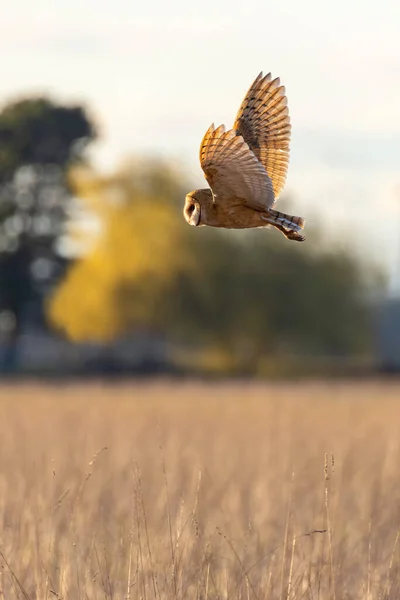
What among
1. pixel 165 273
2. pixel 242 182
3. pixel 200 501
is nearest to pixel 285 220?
pixel 242 182

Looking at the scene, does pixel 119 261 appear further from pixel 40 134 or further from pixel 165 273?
pixel 40 134

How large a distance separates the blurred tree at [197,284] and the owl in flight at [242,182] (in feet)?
150

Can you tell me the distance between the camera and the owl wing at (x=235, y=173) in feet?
9.92

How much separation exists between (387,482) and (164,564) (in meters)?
3.72

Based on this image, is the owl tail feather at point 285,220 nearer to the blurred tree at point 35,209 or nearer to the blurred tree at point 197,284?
the blurred tree at point 197,284

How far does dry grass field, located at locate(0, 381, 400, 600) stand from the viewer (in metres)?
6.18

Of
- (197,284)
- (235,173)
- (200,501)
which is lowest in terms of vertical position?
(200,501)

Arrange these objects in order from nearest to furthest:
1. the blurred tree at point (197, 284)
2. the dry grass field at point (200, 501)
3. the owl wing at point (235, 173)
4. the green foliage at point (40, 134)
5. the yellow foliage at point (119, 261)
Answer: the owl wing at point (235, 173) < the dry grass field at point (200, 501) < the yellow foliage at point (119, 261) < the blurred tree at point (197, 284) < the green foliage at point (40, 134)

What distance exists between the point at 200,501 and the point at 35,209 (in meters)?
46.7

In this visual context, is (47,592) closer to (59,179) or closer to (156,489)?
(156,489)

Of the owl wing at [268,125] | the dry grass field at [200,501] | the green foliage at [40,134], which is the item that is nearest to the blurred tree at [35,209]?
the green foliage at [40,134]

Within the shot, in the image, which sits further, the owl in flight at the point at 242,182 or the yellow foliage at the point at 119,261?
the yellow foliage at the point at 119,261

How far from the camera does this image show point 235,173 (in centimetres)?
308

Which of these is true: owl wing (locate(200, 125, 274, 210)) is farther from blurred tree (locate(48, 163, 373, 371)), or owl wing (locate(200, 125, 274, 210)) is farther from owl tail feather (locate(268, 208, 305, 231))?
blurred tree (locate(48, 163, 373, 371))
